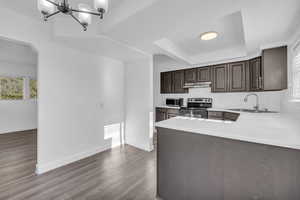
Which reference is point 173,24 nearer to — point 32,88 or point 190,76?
point 190,76

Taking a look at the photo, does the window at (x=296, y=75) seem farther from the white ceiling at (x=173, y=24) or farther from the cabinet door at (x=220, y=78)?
the cabinet door at (x=220, y=78)

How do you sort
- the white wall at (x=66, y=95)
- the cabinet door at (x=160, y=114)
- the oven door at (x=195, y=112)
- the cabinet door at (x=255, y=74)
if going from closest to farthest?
the white wall at (x=66, y=95) → the cabinet door at (x=255, y=74) → the oven door at (x=195, y=112) → the cabinet door at (x=160, y=114)

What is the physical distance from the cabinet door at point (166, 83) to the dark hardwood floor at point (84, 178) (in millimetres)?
2576

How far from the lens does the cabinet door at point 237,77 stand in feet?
11.3

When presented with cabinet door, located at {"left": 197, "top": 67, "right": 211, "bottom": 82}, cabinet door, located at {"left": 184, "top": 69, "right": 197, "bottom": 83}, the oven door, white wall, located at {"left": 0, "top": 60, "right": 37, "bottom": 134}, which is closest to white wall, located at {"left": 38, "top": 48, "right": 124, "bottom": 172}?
the oven door

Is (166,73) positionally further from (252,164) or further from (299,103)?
(252,164)

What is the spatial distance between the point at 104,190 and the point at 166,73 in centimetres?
404

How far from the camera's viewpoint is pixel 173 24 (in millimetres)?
1811

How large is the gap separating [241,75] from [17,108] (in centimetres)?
737

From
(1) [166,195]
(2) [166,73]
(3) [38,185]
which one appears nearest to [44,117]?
(3) [38,185]

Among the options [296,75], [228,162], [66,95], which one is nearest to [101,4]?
[228,162]

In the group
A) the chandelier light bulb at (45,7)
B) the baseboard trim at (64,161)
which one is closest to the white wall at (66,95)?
the baseboard trim at (64,161)

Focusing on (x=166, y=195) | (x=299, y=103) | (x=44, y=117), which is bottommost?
(x=166, y=195)

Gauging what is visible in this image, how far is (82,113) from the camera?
113 inches
